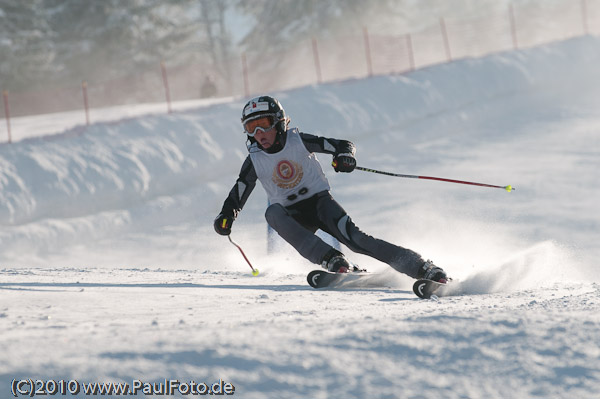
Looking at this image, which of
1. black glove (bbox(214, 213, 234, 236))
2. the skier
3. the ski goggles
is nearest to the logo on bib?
the skier

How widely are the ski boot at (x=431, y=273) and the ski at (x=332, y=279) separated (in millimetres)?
588

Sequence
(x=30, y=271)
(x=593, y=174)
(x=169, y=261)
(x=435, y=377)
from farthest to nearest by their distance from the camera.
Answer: (x=593, y=174) → (x=169, y=261) → (x=30, y=271) → (x=435, y=377)

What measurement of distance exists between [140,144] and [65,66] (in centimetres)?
1799

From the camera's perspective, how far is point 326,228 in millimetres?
5238

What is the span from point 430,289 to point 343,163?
139cm

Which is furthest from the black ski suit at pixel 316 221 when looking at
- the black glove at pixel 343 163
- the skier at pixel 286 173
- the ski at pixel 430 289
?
the ski at pixel 430 289

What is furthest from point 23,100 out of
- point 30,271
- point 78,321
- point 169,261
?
point 78,321

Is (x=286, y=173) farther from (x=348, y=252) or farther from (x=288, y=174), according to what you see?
(x=348, y=252)

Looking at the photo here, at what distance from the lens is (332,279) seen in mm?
4754

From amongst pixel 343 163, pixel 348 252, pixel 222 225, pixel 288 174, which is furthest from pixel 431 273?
pixel 348 252

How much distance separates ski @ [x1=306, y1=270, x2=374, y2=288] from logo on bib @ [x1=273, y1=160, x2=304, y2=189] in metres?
0.88

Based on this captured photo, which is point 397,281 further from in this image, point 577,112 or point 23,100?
point 23,100

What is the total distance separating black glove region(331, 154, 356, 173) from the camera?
16.7 feet

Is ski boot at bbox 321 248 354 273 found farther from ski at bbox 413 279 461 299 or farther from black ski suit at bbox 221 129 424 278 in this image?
ski at bbox 413 279 461 299
